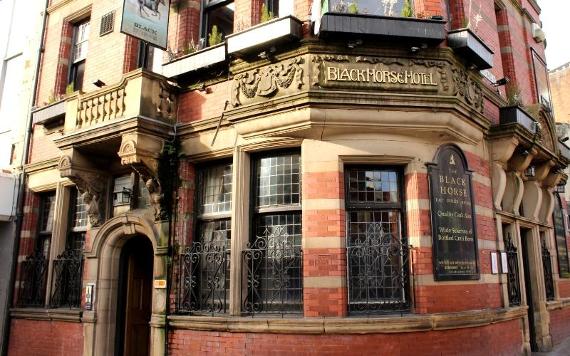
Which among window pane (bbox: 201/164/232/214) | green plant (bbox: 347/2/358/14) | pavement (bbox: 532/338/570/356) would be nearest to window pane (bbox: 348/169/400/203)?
window pane (bbox: 201/164/232/214)

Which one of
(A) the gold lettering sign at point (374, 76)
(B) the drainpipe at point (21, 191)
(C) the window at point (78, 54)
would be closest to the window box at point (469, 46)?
(A) the gold lettering sign at point (374, 76)

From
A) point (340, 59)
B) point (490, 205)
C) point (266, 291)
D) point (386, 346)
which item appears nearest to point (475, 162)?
point (490, 205)

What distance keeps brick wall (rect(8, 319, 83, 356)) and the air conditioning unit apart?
12.4 m

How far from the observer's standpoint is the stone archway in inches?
324

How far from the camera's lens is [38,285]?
10344 millimetres

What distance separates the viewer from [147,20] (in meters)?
8.16

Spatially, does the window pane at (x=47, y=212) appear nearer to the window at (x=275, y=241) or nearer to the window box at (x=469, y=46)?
the window at (x=275, y=241)

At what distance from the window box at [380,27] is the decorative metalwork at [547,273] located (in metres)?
6.67

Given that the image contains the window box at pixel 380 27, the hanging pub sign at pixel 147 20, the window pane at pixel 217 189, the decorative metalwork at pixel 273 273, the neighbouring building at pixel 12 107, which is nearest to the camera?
the window box at pixel 380 27

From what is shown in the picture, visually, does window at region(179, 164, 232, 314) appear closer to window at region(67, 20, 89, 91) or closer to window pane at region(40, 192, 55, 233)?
window pane at region(40, 192, 55, 233)

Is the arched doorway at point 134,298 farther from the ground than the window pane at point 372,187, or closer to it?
closer to it

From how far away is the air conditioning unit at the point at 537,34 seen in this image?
1239cm

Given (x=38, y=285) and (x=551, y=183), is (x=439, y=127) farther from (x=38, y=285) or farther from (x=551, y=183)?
(x=38, y=285)

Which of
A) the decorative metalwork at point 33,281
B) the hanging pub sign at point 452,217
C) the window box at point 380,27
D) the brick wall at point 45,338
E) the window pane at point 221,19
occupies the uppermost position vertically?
A: the window pane at point 221,19
